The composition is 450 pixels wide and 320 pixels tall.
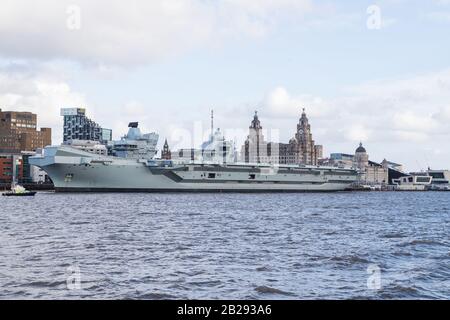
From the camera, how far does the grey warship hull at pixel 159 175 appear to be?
93.8 m

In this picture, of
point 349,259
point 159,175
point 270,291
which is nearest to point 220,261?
point 349,259

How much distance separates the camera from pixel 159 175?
101 m

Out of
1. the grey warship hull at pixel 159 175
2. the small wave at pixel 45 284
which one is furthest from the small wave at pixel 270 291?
the grey warship hull at pixel 159 175

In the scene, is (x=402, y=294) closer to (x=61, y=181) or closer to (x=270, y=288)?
(x=270, y=288)

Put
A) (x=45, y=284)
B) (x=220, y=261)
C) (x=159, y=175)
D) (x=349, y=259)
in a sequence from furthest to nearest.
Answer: (x=159, y=175)
(x=349, y=259)
(x=220, y=261)
(x=45, y=284)

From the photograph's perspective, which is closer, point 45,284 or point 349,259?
point 45,284

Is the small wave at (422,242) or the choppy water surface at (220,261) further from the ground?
the choppy water surface at (220,261)

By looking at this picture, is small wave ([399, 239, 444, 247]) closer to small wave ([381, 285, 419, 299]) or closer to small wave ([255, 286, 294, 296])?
small wave ([381, 285, 419, 299])

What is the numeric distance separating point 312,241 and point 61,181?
7366cm

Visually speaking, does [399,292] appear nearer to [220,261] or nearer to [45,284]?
[220,261]

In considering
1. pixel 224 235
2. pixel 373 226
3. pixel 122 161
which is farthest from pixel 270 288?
pixel 122 161

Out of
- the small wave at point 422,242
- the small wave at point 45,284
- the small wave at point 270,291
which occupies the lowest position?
the small wave at point 422,242

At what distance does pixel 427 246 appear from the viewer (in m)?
29.7

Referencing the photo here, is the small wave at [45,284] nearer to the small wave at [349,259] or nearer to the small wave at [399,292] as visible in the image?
the small wave at [399,292]
